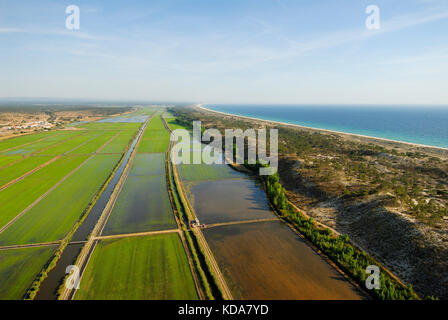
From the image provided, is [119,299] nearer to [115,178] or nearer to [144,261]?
[144,261]

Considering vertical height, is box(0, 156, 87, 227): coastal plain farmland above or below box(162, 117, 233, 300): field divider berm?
above

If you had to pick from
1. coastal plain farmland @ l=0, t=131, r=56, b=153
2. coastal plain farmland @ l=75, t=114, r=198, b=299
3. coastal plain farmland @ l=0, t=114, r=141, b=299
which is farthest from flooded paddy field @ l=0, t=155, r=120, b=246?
coastal plain farmland @ l=0, t=131, r=56, b=153

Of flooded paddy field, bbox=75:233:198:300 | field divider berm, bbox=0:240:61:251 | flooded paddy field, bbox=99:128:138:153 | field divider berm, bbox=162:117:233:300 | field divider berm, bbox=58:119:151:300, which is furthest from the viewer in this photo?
flooded paddy field, bbox=99:128:138:153

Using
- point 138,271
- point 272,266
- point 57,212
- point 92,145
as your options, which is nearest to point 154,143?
point 92,145

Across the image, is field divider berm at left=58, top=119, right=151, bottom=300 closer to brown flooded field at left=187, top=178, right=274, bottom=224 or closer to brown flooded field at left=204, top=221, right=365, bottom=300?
brown flooded field at left=187, top=178, right=274, bottom=224

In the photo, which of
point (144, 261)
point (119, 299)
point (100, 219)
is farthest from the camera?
point (100, 219)
